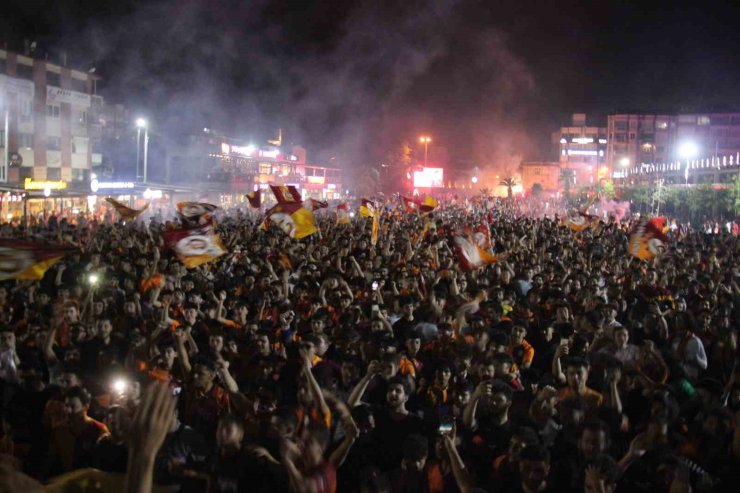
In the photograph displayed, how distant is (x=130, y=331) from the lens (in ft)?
23.1

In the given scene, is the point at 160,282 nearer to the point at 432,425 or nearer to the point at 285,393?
the point at 285,393

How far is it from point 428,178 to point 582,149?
163 feet

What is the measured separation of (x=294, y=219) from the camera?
1513 centimetres

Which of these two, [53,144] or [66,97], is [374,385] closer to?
[53,144]

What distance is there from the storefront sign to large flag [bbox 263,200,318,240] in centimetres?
3978

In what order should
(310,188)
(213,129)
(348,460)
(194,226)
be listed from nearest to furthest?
(348,460)
(194,226)
(213,129)
(310,188)

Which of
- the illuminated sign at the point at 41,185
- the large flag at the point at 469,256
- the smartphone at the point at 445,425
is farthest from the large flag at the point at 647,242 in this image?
the illuminated sign at the point at 41,185

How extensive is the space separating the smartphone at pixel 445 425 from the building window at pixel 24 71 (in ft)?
158

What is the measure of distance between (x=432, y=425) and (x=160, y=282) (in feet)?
18.7

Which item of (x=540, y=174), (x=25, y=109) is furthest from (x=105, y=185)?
(x=540, y=174)

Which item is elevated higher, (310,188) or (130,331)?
(310,188)

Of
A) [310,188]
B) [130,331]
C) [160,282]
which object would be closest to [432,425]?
[130,331]

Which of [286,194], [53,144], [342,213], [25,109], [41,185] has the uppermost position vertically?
[25,109]

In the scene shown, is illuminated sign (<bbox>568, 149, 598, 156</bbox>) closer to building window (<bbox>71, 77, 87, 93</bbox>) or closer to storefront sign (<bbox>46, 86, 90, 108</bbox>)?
building window (<bbox>71, 77, 87, 93</bbox>)
